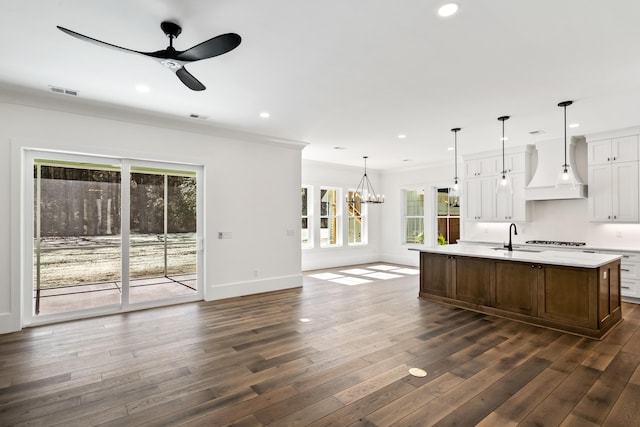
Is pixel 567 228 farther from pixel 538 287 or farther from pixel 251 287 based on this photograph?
pixel 251 287

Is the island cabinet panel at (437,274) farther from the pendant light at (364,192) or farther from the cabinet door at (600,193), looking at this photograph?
the pendant light at (364,192)

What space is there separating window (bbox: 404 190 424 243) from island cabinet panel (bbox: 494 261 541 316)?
4.66 metres

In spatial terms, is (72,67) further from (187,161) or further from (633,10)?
(633,10)

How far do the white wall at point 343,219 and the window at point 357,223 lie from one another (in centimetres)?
15

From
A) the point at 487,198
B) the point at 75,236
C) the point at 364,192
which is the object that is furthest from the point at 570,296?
the point at 75,236

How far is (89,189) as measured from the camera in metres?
4.69

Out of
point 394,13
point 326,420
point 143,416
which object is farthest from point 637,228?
point 143,416

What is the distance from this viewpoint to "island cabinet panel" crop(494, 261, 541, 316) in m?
4.33

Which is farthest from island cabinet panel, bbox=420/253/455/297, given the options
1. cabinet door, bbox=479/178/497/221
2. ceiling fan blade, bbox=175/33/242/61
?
ceiling fan blade, bbox=175/33/242/61

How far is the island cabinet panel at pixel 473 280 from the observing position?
481 cm

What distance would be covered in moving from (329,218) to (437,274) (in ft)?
14.0

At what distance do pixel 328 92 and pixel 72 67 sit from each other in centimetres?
260

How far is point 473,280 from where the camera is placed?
16.3ft

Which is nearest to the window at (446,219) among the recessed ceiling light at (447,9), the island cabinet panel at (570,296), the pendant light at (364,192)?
the pendant light at (364,192)
